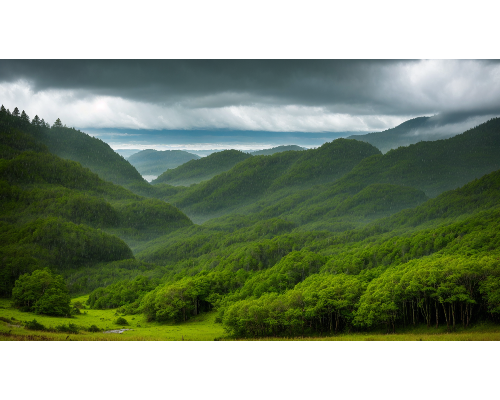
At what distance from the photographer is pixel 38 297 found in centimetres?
4631

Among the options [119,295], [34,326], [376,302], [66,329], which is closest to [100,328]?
[66,329]

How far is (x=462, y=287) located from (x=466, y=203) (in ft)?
590

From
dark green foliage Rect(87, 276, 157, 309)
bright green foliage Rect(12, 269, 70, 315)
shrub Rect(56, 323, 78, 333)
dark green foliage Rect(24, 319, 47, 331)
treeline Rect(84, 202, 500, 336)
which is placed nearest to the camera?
dark green foliage Rect(24, 319, 47, 331)

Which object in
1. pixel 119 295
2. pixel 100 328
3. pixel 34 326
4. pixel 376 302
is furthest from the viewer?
pixel 119 295

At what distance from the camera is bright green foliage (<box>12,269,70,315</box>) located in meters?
44.8

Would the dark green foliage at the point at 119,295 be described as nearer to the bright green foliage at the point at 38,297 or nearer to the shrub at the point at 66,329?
the bright green foliage at the point at 38,297

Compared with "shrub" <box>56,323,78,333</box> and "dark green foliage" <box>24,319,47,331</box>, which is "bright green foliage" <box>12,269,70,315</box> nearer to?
"shrub" <box>56,323,78,333</box>

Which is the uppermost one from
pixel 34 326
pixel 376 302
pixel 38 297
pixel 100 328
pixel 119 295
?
pixel 38 297

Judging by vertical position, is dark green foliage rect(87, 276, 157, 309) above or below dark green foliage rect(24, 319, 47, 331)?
below

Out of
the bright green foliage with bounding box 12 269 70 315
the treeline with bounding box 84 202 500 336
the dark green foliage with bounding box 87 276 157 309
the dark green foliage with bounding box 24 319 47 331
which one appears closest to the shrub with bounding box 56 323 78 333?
the dark green foliage with bounding box 24 319 47 331

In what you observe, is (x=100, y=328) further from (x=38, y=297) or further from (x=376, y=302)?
(x=376, y=302)

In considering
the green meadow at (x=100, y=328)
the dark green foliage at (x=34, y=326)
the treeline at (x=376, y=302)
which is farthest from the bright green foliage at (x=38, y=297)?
the treeline at (x=376, y=302)

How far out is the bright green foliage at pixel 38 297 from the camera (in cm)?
4481

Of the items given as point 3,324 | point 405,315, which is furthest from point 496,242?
point 3,324
